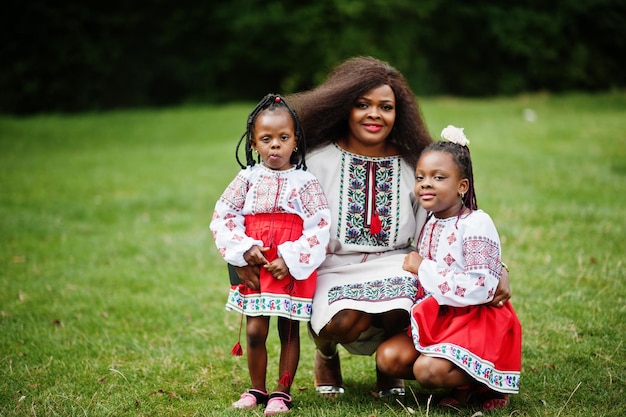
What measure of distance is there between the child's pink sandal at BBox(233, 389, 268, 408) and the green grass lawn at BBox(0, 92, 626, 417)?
76 mm

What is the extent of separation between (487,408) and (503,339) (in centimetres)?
39

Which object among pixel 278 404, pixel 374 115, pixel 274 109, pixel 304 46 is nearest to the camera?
pixel 278 404

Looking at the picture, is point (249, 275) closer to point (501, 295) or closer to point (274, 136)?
point (274, 136)

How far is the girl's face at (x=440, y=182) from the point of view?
3.49 metres

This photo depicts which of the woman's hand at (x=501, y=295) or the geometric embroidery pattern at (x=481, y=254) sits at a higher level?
the geometric embroidery pattern at (x=481, y=254)

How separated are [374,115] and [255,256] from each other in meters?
1.04

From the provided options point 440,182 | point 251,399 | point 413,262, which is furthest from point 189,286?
point 440,182

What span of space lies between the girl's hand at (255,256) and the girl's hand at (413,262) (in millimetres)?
737

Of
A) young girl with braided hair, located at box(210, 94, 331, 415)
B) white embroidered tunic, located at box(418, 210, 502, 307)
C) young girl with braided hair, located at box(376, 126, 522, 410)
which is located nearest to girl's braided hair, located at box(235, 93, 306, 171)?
young girl with braided hair, located at box(210, 94, 331, 415)

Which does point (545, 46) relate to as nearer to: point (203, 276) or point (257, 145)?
point (203, 276)

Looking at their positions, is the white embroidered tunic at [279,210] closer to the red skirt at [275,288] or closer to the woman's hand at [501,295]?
the red skirt at [275,288]

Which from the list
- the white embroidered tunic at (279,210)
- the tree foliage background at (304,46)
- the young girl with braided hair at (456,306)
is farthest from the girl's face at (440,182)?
the tree foliage background at (304,46)

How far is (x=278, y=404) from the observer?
3598mm

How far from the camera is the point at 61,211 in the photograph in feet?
29.9
